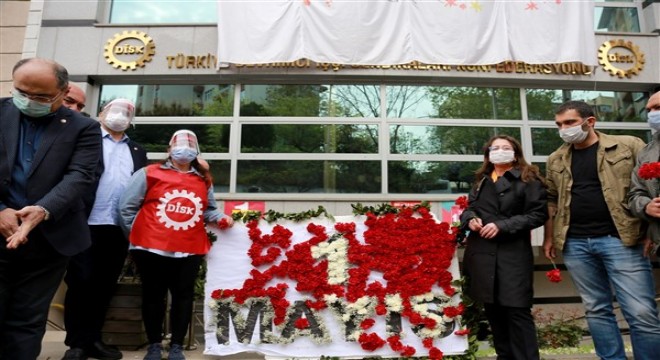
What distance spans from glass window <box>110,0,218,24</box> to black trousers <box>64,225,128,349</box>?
461cm

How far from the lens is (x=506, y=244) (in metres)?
3.03

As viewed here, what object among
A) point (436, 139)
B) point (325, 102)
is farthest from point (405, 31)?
point (436, 139)

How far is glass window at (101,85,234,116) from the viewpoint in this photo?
21.7 ft

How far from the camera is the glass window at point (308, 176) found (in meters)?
6.33

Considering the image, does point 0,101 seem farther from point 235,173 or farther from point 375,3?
point 375,3

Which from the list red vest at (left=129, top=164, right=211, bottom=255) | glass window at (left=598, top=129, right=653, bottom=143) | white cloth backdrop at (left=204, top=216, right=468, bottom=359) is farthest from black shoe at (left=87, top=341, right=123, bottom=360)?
glass window at (left=598, top=129, right=653, bottom=143)

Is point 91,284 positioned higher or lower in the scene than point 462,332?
higher

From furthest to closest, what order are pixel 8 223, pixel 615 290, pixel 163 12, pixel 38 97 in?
pixel 163 12 → pixel 615 290 → pixel 38 97 → pixel 8 223

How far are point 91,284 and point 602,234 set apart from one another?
373cm

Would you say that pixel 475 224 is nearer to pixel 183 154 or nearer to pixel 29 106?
pixel 183 154

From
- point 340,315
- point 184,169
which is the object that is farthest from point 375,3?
point 340,315

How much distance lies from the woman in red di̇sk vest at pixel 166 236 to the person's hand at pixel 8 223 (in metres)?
0.94

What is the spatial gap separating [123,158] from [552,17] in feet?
20.2

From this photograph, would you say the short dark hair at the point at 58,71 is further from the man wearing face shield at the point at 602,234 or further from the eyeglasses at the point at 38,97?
the man wearing face shield at the point at 602,234
